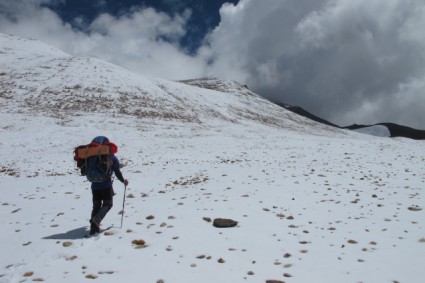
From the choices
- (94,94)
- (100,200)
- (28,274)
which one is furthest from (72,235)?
(94,94)

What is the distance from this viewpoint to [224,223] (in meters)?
11.2

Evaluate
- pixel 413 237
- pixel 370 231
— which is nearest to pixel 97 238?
pixel 370 231

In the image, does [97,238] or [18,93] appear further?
→ [18,93]

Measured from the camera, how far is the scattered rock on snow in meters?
11.1

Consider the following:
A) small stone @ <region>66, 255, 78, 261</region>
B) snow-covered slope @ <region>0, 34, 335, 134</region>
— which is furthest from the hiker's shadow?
snow-covered slope @ <region>0, 34, 335, 134</region>

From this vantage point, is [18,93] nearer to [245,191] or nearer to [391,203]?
[245,191]

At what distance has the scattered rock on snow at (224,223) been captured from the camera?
36.5 feet

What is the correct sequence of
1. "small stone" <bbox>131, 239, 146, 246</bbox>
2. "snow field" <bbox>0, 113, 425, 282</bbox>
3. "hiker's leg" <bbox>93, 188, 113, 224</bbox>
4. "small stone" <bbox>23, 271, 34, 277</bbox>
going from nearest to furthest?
"small stone" <bbox>23, 271, 34, 277</bbox>, "snow field" <bbox>0, 113, 425, 282</bbox>, "small stone" <bbox>131, 239, 146, 246</bbox>, "hiker's leg" <bbox>93, 188, 113, 224</bbox>

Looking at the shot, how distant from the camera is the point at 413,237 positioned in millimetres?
9969

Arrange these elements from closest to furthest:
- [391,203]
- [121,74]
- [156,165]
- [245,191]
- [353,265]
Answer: [353,265] < [391,203] < [245,191] < [156,165] < [121,74]

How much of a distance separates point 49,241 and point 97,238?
1394mm

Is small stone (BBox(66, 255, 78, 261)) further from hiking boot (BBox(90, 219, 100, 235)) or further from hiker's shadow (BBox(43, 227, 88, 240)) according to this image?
hiking boot (BBox(90, 219, 100, 235))

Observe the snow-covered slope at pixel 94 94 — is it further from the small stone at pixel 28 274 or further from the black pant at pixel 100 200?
the small stone at pixel 28 274

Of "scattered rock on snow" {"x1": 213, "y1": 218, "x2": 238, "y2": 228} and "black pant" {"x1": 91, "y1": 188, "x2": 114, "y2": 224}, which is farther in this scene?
"scattered rock on snow" {"x1": 213, "y1": 218, "x2": 238, "y2": 228}
